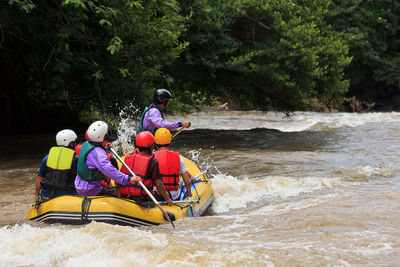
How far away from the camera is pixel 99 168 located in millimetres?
5445

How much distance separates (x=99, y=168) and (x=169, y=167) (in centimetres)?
96

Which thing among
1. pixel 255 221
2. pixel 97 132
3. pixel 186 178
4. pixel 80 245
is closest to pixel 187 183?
pixel 186 178

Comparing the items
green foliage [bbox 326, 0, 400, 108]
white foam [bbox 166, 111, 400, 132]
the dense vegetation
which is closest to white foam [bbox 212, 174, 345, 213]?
the dense vegetation

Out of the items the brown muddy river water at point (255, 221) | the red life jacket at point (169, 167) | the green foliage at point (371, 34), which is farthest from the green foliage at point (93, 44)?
the green foliage at point (371, 34)

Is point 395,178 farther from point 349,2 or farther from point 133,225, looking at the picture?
point 349,2

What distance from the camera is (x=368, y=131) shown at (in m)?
17.3

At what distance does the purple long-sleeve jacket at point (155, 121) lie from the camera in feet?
22.6

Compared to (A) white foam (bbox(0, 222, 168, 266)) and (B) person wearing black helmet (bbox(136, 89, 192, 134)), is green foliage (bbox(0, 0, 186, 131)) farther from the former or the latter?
(A) white foam (bbox(0, 222, 168, 266))

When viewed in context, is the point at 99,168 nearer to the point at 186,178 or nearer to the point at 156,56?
the point at 186,178

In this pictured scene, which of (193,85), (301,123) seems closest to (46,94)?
(193,85)

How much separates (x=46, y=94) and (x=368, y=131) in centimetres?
1060

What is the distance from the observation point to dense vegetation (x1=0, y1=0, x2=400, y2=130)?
9.71 m

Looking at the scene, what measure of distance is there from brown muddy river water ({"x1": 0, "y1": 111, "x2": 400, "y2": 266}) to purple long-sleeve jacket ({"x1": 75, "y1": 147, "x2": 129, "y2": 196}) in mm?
509

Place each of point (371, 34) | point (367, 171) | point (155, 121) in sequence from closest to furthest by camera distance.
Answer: point (155, 121), point (367, 171), point (371, 34)
